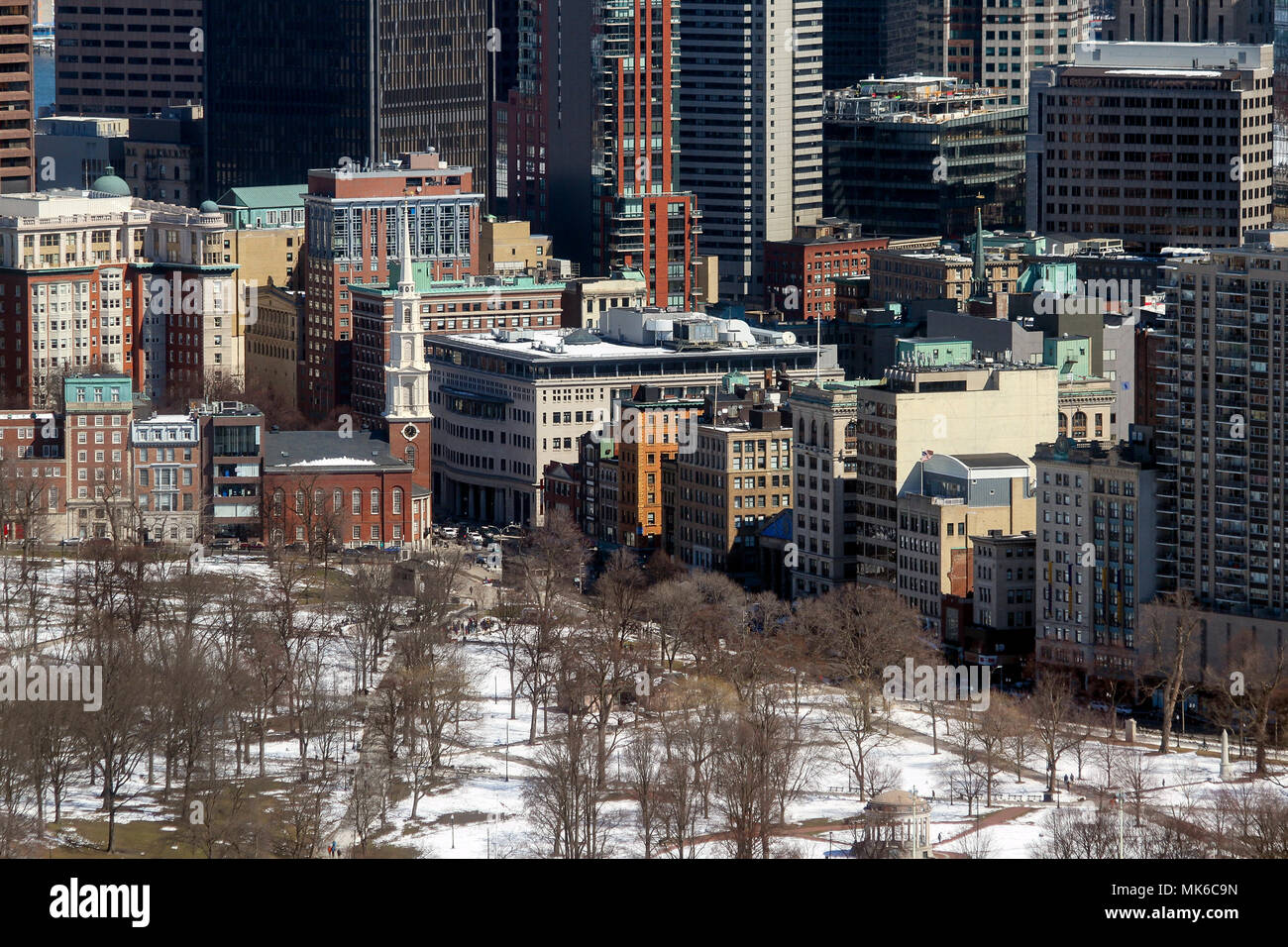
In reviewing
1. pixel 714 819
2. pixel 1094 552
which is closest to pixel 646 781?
pixel 714 819

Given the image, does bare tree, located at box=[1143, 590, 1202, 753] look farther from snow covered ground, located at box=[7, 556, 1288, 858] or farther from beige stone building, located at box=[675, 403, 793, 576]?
beige stone building, located at box=[675, 403, 793, 576]

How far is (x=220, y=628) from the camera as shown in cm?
15850

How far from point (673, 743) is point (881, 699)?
20.6 metres

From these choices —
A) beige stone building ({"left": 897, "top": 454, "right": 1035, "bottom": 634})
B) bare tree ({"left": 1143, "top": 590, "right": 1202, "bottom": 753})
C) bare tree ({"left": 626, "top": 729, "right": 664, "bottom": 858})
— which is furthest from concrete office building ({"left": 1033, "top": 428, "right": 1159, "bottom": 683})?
bare tree ({"left": 626, "top": 729, "right": 664, "bottom": 858})
